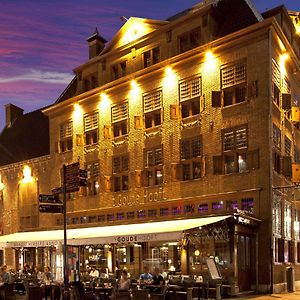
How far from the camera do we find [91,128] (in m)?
29.9

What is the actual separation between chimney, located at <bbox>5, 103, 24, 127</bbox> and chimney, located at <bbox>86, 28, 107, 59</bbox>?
11.1 meters

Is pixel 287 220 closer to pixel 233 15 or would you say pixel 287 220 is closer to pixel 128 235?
pixel 128 235

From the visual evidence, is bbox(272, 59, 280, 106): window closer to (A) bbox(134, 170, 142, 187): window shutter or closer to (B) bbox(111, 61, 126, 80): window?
(A) bbox(134, 170, 142, 187): window shutter

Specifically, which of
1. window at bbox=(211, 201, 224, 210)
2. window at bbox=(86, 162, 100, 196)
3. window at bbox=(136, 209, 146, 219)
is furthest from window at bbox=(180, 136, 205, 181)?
window at bbox=(86, 162, 100, 196)

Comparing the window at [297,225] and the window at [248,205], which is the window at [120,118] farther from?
the window at [297,225]

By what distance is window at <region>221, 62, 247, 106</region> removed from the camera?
906 inches

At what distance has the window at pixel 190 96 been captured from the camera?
2462 centimetres

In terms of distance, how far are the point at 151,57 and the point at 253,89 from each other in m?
6.79

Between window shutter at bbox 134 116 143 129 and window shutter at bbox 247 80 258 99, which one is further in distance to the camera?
window shutter at bbox 134 116 143 129

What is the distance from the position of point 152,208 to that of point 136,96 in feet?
19.0

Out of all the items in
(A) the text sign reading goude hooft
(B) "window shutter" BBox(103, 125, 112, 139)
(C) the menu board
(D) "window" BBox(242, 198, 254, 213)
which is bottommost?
(C) the menu board

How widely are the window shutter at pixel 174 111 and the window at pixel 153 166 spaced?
6.05ft

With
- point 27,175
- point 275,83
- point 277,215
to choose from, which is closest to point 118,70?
point 275,83

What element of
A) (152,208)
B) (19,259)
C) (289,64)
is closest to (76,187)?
(152,208)
